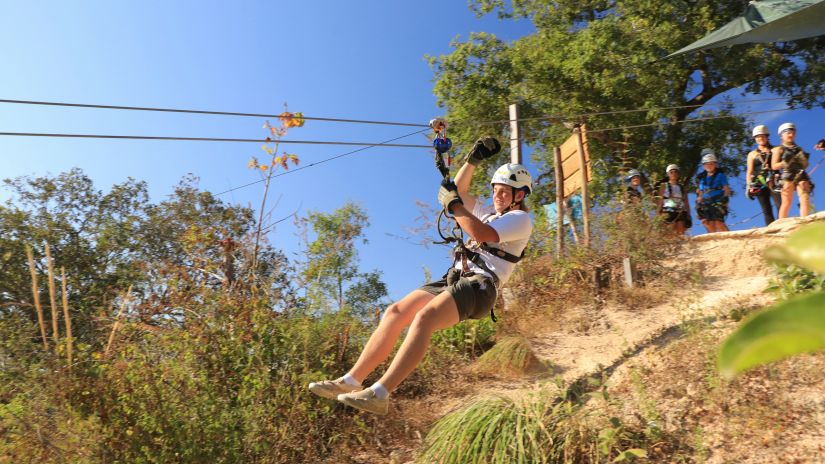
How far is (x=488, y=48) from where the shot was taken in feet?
52.7

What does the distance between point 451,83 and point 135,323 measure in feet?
40.7

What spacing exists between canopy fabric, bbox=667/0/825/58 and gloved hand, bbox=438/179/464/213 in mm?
7971

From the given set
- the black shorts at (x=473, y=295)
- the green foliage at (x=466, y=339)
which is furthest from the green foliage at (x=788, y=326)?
the green foliage at (x=466, y=339)

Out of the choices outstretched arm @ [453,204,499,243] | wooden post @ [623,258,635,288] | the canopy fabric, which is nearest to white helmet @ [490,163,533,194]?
outstretched arm @ [453,204,499,243]

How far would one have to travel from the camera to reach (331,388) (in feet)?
12.5

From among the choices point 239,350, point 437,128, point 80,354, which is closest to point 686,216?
point 437,128

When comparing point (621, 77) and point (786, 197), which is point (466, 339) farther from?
point (621, 77)

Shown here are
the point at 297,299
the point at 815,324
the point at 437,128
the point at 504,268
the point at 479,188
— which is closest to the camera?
the point at 815,324

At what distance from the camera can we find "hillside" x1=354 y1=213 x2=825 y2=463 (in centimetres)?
400

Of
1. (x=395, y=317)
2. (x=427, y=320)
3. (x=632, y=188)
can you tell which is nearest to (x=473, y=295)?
(x=427, y=320)

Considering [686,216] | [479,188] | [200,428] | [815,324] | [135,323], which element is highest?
[479,188]

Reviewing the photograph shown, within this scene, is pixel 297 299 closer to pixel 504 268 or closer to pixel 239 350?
pixel 239 350

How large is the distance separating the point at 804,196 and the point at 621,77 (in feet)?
21.5

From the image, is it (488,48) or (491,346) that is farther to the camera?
(488,48)
